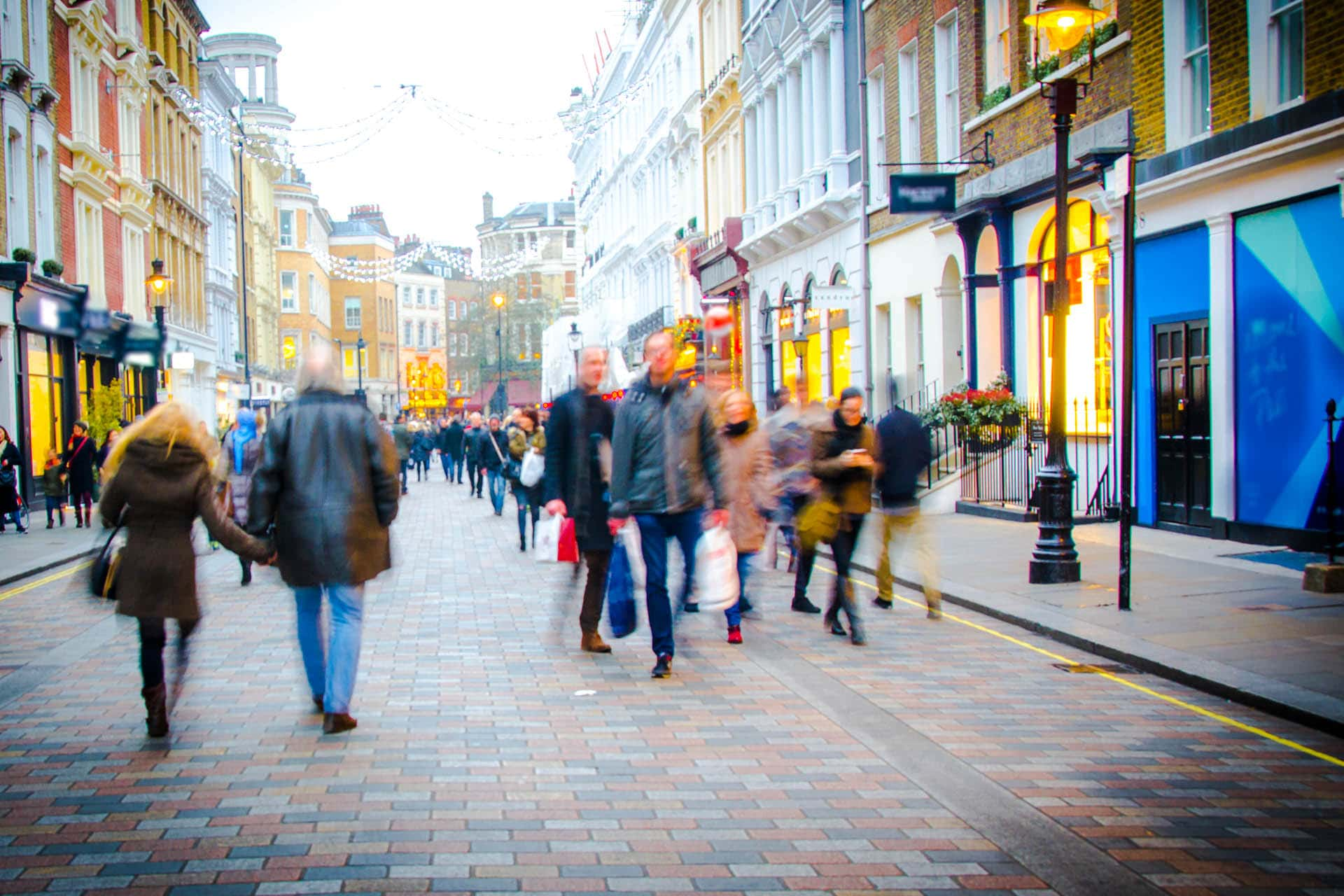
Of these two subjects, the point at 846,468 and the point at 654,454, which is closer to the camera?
the point at 654,454

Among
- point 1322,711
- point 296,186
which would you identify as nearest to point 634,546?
point 1322,711

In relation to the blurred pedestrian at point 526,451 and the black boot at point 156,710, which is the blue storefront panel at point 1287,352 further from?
the black boot at point 156,710

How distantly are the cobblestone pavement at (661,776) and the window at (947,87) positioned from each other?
48.3 ft

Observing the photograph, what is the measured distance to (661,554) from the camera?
8.19 metres

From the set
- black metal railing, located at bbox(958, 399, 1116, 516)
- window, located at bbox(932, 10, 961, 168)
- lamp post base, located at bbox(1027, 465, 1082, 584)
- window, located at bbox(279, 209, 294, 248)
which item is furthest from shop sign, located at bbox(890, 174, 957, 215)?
window, located at bbox(279, 209, 294, 248)

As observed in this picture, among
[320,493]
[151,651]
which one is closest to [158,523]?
[151,651]

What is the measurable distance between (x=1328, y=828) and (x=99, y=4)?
114 ft

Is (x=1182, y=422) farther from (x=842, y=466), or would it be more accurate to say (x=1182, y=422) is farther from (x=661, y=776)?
(x=661, y=776)

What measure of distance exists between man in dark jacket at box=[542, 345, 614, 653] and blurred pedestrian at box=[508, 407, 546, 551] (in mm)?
6543

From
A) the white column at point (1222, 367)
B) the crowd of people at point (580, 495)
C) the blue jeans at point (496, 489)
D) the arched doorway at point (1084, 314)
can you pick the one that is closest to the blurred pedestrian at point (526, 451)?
the crowd of people at point (580, 495)

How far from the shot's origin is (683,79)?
44.2 m

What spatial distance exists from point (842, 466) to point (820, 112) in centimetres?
2074

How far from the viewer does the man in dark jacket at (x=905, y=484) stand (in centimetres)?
1055

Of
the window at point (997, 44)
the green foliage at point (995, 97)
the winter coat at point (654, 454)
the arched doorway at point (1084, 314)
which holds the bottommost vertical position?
the winter coat at point (654, 454)
